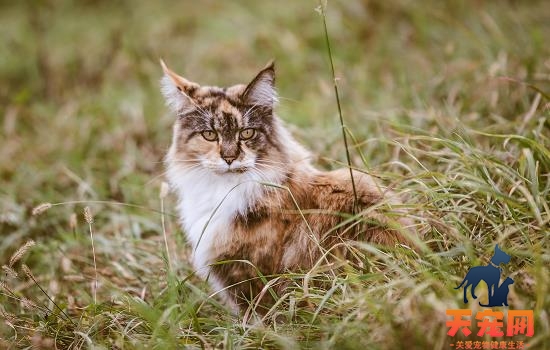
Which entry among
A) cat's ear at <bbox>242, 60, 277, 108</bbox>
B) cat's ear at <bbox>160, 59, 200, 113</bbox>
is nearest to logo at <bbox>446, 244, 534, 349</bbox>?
cat's ear at <bbox>242, 60, 277, 108</bbox>

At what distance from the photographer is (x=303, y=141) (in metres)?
4.49

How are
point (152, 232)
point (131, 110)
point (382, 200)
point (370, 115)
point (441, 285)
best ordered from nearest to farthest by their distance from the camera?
1. point (441, 285)
2. point (382, 200)
3. point (152, 232)
4. point (370, 115)
5. point (131, 110)

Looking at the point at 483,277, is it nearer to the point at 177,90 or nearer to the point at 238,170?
the point at 238,170

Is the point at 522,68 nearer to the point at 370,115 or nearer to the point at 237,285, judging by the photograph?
the point at 370,115

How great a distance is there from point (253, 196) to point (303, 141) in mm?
1712

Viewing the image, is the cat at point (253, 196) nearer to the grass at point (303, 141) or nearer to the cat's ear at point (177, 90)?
the cat's ear at point (177, 90)

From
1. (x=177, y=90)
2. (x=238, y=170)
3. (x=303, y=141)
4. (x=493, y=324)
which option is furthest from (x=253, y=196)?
(x=303, y=141)

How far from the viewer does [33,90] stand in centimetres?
659

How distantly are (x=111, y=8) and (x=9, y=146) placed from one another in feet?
17.8

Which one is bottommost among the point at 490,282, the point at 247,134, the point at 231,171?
the point at 490,282

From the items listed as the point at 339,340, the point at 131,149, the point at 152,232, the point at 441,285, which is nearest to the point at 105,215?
the point at 152,232

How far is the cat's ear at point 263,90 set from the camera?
2.89m

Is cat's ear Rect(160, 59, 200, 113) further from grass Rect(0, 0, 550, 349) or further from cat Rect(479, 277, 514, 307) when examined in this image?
cat Rect(479, 277, 514, 307)

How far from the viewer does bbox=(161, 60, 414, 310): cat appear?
9.11 feet
